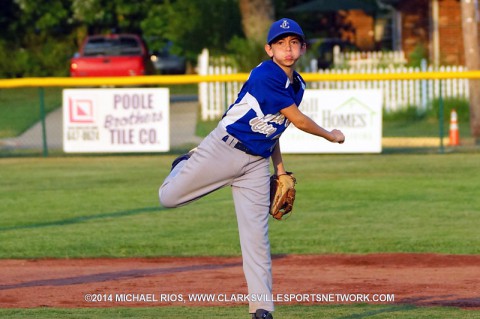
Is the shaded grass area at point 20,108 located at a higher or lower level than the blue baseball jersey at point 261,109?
higher

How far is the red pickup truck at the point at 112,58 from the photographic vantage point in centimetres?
3359

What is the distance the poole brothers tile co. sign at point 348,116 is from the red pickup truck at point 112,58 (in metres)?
14.7

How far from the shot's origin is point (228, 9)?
37.4 metres

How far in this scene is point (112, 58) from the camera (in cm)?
3384

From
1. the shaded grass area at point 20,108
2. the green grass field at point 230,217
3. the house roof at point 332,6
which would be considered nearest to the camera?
the green grass field at point 230,217

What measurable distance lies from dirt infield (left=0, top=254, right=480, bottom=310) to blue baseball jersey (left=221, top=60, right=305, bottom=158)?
7.36 feet

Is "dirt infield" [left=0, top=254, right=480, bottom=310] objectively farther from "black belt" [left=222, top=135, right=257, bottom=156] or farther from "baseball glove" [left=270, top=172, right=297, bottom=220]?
"black belt" [left=222, top=135, right=257, bottom=156]

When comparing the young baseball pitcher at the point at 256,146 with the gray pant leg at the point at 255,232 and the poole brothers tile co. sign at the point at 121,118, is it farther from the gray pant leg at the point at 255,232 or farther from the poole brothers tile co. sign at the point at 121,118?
the poole brothers tile co. sign at the point at 121,118

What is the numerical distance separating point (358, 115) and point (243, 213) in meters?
12.8

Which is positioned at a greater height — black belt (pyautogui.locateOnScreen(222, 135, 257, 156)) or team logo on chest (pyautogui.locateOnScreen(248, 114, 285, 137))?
team logo on chest (pyautogui.locateOnScreen(248, 114, 285, 137))

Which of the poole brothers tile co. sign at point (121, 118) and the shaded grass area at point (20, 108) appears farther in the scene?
the shaded grass area at point (20, 108)

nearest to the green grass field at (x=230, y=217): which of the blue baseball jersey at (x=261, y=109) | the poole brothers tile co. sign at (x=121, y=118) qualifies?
the poole brothers tile co. sign at (x=121, y=118)

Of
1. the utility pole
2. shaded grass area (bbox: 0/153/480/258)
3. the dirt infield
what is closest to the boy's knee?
the dirt infield

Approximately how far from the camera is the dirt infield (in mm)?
8867
